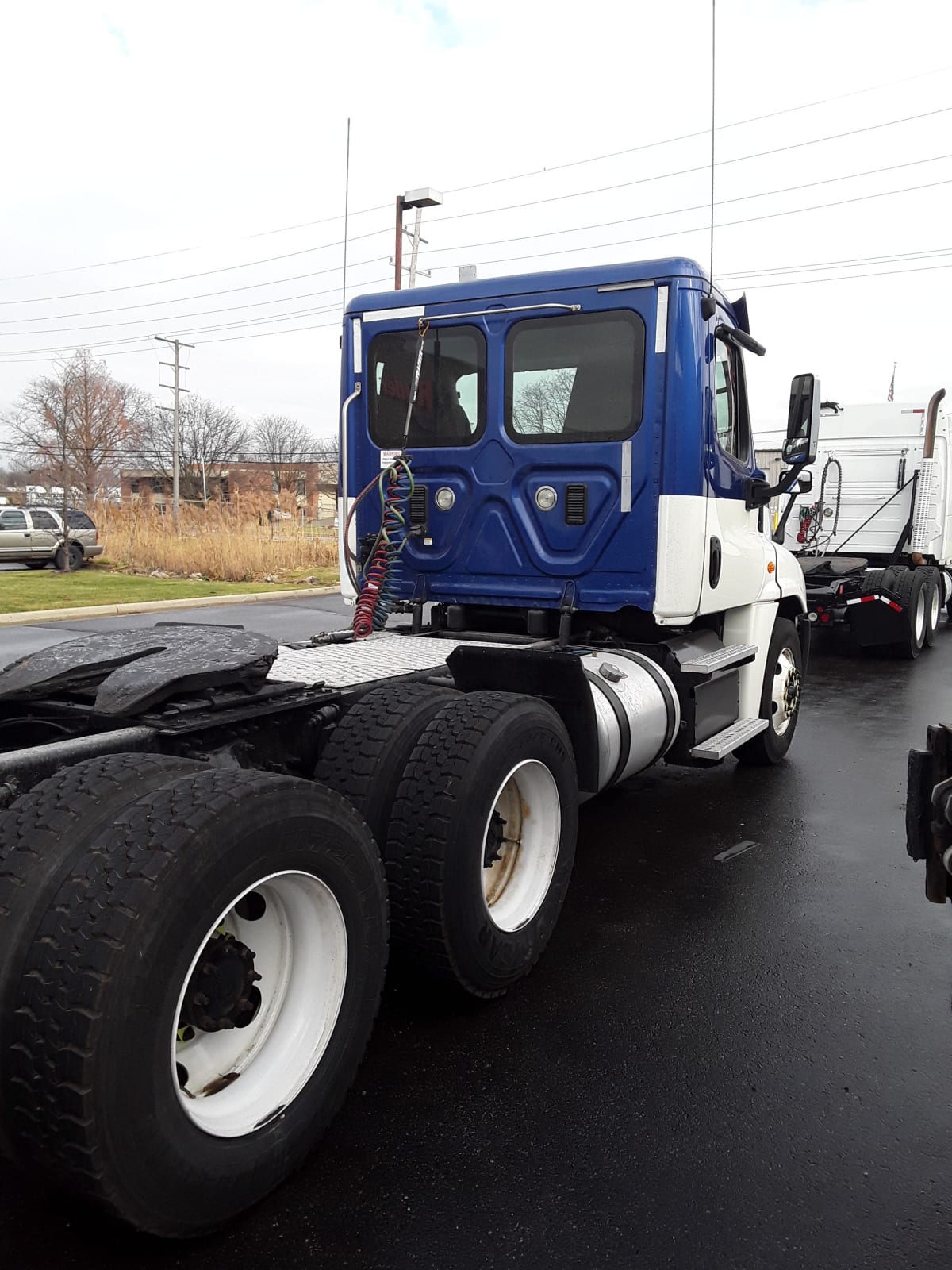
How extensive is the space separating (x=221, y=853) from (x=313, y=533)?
24.8 meters

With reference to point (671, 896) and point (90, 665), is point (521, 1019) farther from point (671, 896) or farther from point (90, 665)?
point (90, 665)

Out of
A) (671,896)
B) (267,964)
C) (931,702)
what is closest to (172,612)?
(931,702)

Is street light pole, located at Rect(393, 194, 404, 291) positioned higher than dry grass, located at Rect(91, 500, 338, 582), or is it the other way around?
street light pole, located at Rect(393, 194, 404, 291)

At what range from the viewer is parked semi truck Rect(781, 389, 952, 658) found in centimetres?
1223

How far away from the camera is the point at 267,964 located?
2.58m

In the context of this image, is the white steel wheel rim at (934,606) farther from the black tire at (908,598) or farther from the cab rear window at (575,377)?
the cab rear window at (575,377)

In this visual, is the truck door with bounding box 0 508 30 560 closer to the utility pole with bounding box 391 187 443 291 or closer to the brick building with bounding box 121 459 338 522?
the utility pole with bounding box 391 187 443 291

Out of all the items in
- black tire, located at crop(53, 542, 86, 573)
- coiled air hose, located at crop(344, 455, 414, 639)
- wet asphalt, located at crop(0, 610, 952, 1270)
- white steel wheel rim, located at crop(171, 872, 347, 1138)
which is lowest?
wet asphalt, located at crop(0, 610, 952, 1270)

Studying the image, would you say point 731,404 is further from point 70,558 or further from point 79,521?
point 79,521

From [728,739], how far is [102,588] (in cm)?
1468

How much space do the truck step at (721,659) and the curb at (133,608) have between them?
1039 centimetres

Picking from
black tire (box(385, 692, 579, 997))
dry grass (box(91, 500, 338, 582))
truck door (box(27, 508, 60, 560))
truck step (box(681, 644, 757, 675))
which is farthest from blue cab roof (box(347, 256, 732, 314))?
truck door (box(27, 508, 60, 560))

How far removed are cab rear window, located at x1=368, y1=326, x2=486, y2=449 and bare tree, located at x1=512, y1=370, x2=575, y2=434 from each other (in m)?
0.22

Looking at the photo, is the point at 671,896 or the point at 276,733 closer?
the point at 276,733
